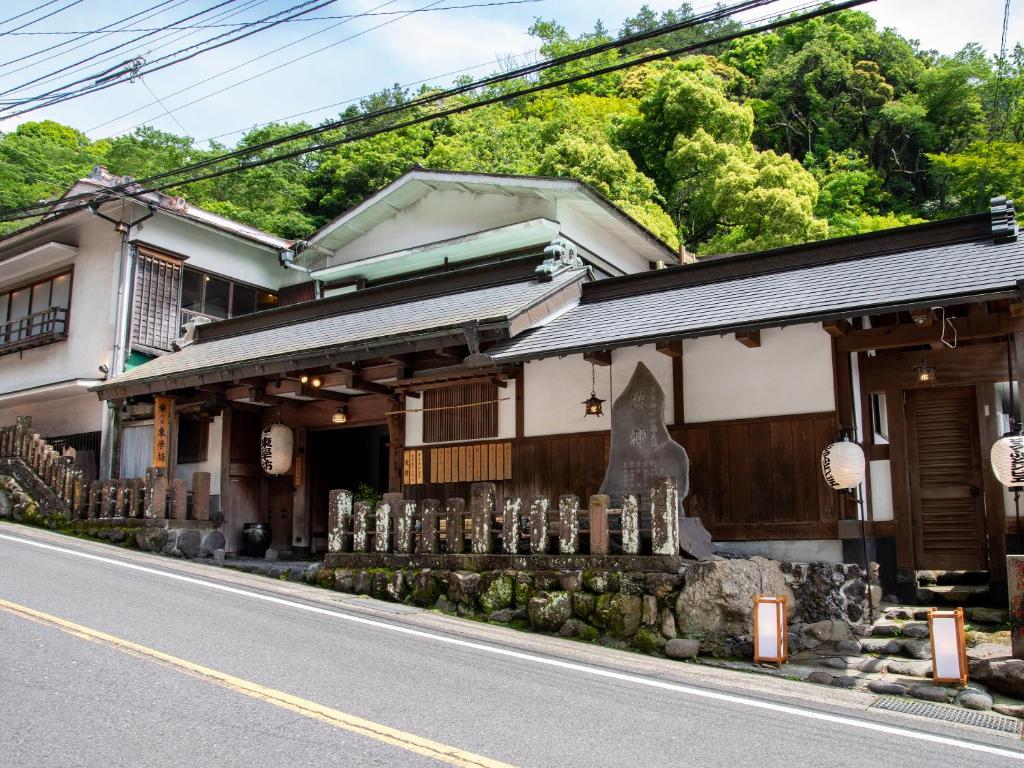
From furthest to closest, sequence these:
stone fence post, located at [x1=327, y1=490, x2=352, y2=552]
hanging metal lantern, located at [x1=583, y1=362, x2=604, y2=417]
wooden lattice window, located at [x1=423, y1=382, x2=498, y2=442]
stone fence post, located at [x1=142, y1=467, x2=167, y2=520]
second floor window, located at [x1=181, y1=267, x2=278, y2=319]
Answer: second floor window, located at [x1=181, y1=267, x2=278, y2=319] → stone fence post, located at [x1=142, y1=467, x2=167, y2=520] → wooden lattice window, located at [x1=423, y1=382, x2=498, y2=442] → stone fence post, located at [x1=327, y1=490, x2=352, y2=552] → hanging metal lantern, located at [x1=583, y1=362, x2=604, y2=417]

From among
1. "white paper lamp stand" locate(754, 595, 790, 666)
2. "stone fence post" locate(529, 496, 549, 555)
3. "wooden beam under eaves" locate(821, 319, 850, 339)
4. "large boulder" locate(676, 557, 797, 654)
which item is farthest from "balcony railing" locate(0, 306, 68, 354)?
"white paper lamp stand" locate(754, 595, 790, 666)

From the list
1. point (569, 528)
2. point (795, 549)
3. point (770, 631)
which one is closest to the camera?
point (770, 631)

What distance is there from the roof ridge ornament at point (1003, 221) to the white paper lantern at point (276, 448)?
42.8ft

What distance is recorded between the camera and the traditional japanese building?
10.8m

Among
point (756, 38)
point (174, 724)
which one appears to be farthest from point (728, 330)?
point (756, 38)

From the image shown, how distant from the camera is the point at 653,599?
380 inches

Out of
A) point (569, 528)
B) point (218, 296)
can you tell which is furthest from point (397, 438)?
point (218, 296)

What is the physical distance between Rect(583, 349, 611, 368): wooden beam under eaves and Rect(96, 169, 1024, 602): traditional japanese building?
0.32 ft

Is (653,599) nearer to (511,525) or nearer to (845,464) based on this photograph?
(511,525)

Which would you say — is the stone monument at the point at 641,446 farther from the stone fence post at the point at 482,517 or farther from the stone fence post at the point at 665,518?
the stone fence post at the point at 482,517

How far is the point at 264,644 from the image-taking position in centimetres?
801

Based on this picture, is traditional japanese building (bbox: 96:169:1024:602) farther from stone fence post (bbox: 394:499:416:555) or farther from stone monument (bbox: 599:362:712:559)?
stone fence post (bbox: 394:499:416:555)

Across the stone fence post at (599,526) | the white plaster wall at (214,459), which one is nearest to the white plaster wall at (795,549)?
the stone fence post at (599,526)

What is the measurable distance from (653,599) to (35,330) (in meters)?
20.8
